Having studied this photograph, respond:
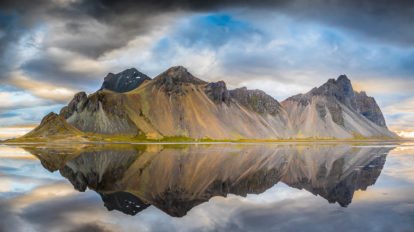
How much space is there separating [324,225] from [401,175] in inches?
1216

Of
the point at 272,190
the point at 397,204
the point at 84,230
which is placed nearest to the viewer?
the point at 84,230

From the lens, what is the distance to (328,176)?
144 ft

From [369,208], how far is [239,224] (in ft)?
34.6

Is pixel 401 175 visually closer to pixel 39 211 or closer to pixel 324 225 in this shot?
pixel 324 225

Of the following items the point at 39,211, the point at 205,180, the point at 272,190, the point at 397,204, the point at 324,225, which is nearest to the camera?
the point at 324,225

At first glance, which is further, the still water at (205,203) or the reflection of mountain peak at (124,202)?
the reflection of mountain peak at (124,202)

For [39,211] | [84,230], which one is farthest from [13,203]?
[84,230]

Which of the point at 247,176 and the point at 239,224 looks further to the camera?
the point at 247,176

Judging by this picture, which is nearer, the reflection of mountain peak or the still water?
the still water

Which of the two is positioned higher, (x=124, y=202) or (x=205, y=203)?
(x=124, y=202)

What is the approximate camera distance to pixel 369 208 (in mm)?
24969

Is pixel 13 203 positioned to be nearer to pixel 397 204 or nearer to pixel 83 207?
pixel 83 207

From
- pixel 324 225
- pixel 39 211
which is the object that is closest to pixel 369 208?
pixel 324 225

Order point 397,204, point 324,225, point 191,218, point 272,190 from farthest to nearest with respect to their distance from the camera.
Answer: point 272,190 < point 397,204 < point 191,218 < point 324,225
